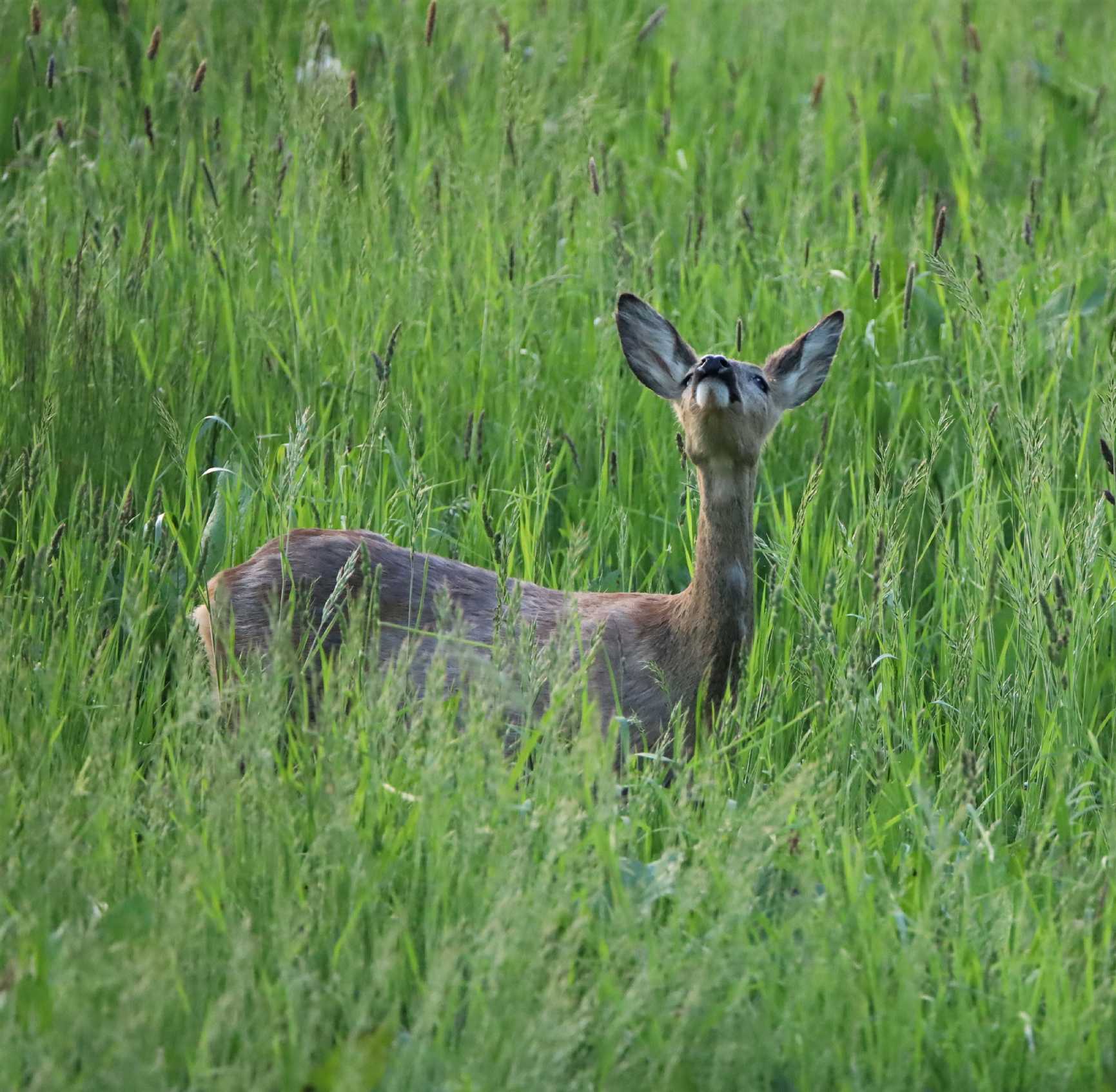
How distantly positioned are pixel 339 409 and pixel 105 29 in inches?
104

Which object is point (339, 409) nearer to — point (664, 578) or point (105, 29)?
point (664, 578)

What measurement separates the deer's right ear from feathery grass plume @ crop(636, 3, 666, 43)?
115 inches

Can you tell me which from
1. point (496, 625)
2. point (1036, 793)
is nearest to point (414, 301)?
point (496, 625)

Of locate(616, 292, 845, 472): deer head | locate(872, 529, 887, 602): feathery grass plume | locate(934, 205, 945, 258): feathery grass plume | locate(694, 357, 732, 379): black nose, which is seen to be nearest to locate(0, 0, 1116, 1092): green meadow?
locate(872, 529, 887, 602): feathery grass plume

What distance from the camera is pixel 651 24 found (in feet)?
23.7

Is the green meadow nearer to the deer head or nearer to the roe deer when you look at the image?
the roe deer

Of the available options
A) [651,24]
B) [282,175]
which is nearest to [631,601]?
[282,175]

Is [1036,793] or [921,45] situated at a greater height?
[921,45]

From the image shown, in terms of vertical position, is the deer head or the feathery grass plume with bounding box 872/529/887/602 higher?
the deer head

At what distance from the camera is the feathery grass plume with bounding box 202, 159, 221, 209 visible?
547 centimetres

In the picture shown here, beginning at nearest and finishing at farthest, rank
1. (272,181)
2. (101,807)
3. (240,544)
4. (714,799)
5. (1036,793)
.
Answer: (101,807) → (714,799) → (1036,793) → (240,544) → (272,181)

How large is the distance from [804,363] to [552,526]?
969 mm

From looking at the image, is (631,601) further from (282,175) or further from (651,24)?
(651,24)

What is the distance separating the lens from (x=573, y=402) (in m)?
5.43
